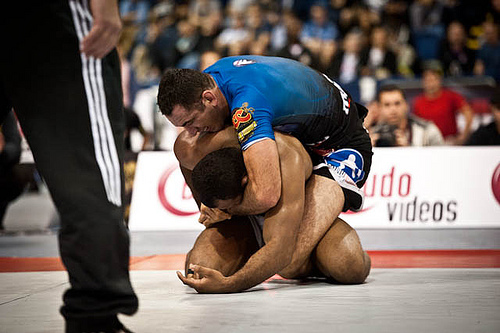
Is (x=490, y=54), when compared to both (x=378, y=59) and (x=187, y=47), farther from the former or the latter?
(x=187, y=47)

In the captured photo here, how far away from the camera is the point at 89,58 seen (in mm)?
1812

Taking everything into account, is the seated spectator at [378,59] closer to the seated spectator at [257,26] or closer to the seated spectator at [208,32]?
the seated spectator at [257,26]

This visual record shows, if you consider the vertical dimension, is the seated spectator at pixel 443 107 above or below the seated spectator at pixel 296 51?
below

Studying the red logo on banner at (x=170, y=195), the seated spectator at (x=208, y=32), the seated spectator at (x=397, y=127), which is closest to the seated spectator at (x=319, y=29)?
the seated spectator at (x=208, y=32)

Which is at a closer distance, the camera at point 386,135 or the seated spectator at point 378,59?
the camera at point 386,135

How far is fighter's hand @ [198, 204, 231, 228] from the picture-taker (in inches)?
127

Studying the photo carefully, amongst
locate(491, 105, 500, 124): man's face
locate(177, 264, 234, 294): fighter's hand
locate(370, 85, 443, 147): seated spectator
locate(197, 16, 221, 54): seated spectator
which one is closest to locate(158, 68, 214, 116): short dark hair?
locate(177, 264, 234, 294): fighter's hand

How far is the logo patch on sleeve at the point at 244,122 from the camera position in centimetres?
289

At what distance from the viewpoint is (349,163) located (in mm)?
3541

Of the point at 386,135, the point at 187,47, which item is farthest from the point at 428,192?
the point at 187,47

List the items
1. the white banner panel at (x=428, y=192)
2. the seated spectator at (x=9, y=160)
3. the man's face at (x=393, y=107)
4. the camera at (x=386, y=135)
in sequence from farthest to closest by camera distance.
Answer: the man's face at (x=393, y=107)
the camera at (x=386, y=135)
the seated spectator at (x=9, y=160)
the white banner panel at (x=428, y=192)

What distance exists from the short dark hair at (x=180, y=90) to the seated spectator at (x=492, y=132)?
4299mm

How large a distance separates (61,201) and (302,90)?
177cm

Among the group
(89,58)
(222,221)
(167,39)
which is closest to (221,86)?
(222,221)
